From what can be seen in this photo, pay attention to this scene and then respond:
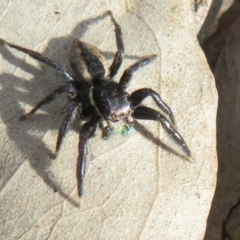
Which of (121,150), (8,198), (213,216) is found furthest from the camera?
(213,216)

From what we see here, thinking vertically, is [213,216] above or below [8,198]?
below

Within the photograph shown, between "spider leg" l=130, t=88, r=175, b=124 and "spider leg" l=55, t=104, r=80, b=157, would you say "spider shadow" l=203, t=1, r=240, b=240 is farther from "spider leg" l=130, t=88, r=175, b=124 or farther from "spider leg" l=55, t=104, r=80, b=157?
"spider leg" l=55, t=104, r=80, b=157

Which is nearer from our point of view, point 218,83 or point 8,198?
point 8,198

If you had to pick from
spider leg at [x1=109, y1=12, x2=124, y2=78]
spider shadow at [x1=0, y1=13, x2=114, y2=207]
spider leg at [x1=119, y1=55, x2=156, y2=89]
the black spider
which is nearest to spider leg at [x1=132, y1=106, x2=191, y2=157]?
the black spider

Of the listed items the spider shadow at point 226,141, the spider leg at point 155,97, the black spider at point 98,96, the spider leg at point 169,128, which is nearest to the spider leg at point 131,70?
the black spider at point 98,96

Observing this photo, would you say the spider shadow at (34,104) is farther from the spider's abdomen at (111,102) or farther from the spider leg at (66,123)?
the spider's abdomen at (111,102)

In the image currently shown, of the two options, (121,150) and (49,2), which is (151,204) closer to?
(121,150)

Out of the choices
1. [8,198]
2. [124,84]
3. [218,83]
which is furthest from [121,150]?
[218,83]
